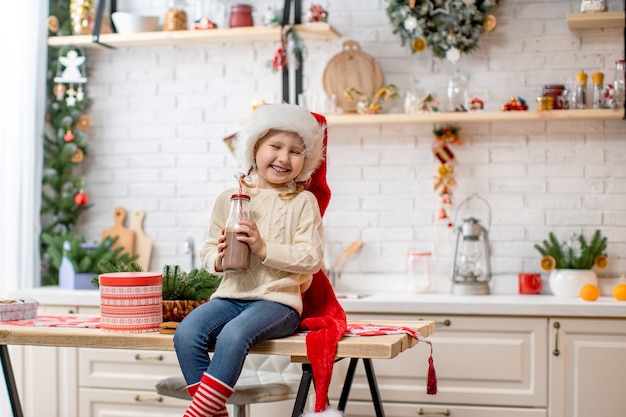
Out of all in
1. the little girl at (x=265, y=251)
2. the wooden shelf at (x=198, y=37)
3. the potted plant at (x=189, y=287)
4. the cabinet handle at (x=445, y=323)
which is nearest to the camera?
the little girl at (x=265, y=251)

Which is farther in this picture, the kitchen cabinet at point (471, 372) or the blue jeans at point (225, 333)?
the kitchen cabinet at point (471, 372)

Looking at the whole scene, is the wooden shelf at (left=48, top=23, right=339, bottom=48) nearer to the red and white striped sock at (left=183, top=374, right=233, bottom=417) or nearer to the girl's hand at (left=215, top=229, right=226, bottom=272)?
the girl's hand at (left=215, top=229, right=226, bottom=272)

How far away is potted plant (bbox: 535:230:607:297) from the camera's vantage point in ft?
13.4

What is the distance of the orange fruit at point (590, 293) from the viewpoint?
387 cm

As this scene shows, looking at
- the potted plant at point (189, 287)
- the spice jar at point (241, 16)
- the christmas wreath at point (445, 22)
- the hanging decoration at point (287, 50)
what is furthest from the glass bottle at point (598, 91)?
the potted plant at point (189, 287)

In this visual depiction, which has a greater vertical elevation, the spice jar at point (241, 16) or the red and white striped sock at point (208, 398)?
the spice jar at point (241, 16)

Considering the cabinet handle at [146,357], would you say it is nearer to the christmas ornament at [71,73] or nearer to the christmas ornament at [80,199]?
the christmas ornament at [80,199]

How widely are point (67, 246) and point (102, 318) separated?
1855 mm

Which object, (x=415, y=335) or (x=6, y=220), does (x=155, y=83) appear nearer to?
(x=6, y=220)

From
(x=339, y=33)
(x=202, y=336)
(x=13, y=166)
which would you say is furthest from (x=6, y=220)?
(x=202, y=336)

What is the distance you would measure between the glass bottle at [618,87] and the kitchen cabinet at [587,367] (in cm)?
104

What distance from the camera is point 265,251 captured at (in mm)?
2529

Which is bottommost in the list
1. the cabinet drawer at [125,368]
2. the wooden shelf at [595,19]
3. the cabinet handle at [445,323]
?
the cabinet drawer at [125,368]

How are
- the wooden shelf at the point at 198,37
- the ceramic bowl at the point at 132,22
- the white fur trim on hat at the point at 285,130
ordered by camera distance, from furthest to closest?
the ceramic bowl at the point at 132,22 → the wooden shelf at the point at 198,37 → the white fur trim on hat at the point at 285,130
